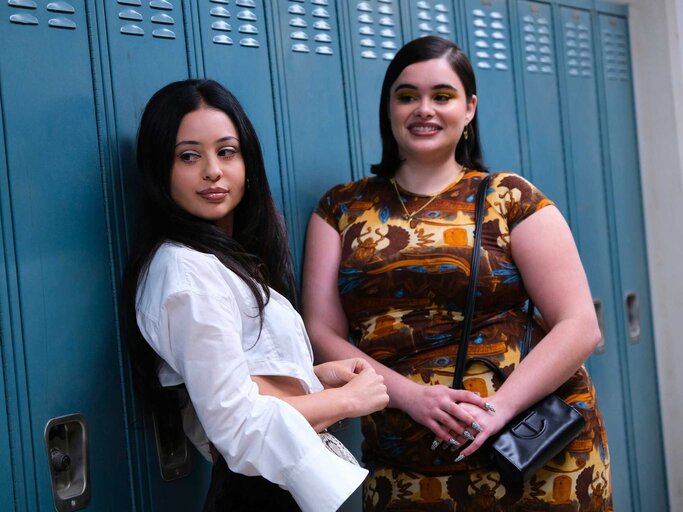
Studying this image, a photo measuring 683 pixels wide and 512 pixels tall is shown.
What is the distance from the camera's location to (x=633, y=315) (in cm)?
399

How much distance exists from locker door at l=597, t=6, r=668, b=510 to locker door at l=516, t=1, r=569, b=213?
0.37 meters

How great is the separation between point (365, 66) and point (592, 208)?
4.46 ft

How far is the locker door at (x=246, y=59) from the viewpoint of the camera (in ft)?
8.23

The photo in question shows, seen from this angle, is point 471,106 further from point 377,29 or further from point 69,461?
point 69,461

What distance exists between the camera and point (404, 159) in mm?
2631

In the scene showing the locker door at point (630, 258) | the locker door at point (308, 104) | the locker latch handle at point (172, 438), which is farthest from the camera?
the locker door at point (630, 258)

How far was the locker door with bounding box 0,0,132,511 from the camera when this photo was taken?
2.07 m

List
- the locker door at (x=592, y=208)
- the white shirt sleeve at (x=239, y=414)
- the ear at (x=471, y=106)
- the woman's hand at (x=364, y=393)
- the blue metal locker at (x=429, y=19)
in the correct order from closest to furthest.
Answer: the white shirt sleeve at (x=239, y=414), the woman's hand at (x=364, y=393), the ear at (x=471, y=106), the blue metal locker at (x=429, y=19), the locker door at (x=592, y=208)

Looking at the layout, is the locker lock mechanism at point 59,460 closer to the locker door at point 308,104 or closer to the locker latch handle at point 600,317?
the locker door at point 308,104

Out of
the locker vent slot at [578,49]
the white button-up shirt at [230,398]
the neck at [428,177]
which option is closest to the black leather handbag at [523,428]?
the neck at [428,177]

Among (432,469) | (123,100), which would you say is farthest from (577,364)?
(123,100)

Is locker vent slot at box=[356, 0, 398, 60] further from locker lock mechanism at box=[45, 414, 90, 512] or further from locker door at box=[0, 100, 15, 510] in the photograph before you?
locker lock mechanism at box=[45, 414, 90, 512]

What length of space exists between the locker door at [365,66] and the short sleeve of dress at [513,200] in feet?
1.86

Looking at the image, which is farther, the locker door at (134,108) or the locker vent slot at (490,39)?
the locker vent slot at (490,39)
